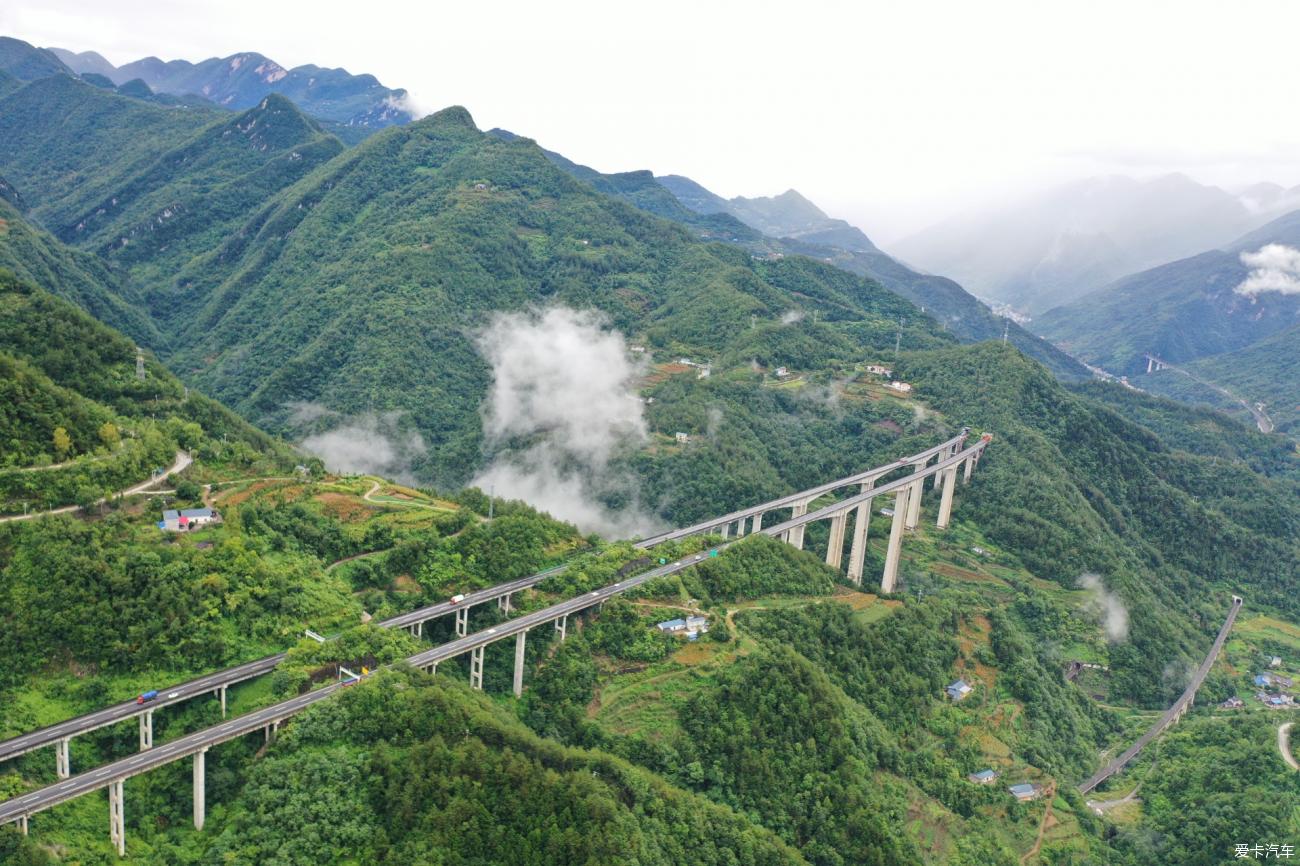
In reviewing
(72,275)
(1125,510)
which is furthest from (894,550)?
(72,275)

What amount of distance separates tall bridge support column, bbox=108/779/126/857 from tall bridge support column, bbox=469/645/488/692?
2145 centimetres

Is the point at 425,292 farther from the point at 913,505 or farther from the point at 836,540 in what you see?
the point at 913,505

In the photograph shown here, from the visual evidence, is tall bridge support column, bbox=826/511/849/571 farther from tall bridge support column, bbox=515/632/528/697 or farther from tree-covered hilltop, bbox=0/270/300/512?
tree-covered hilltop, bbox=0/270/300/512

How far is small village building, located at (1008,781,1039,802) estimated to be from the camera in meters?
65.3

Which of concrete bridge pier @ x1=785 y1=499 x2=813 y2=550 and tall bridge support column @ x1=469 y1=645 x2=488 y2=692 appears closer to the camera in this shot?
tall bridge support column @ x1=469 y1=645 x2=488 y2=692

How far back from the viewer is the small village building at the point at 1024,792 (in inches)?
2571

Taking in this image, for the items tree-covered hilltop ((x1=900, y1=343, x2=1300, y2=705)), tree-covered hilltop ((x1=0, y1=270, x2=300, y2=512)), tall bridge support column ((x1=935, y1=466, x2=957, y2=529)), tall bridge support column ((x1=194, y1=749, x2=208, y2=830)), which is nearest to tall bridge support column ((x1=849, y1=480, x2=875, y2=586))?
tall bridge support column ((x1=935, y1=466, x2=957, y2=529))

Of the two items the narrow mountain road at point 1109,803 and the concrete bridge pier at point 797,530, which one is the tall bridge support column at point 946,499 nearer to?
the concrete bridge pier at point 797,530

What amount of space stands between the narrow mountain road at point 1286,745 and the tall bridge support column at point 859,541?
1528 inches

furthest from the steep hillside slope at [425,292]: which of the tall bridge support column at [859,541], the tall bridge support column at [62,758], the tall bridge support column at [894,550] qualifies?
the tall bridge support column at [62,758]

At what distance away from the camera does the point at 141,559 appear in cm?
5419

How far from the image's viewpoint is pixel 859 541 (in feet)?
334

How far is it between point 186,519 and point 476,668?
21.5 meters

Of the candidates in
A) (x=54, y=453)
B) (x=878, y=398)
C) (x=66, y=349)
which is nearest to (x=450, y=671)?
(x=54, y=453)
